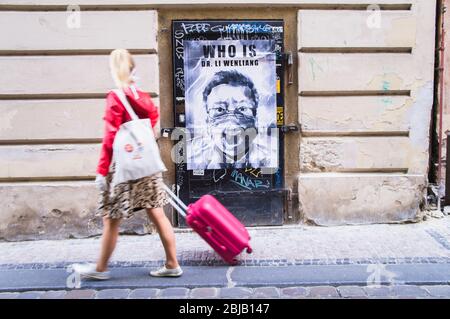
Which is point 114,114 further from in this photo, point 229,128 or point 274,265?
point 229,128

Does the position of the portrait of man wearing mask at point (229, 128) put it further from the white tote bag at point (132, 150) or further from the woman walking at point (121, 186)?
the white tote bag at point (132, 150)

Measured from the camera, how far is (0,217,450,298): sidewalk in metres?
4.05

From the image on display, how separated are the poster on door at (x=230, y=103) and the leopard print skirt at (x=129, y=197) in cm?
167

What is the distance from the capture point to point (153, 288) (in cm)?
412

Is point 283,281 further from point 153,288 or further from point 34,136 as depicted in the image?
point 34,136

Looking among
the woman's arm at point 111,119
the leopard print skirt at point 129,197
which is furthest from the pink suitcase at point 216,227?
the woman's arm at point 111,119

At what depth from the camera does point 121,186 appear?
4059 mm

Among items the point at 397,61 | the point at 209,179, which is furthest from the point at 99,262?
the point at 397,61

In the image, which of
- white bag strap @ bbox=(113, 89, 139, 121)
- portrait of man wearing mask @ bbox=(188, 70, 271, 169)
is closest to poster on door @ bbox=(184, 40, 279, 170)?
portrait of man wearing mask @ bbox=(188, 70, 271, 169)

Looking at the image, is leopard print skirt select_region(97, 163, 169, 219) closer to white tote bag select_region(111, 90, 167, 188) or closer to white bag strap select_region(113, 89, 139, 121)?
white tote bag select_region(111, 90, 167, 188)

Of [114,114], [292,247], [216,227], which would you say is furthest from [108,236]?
[292,247]

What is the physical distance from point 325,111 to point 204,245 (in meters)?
2.03

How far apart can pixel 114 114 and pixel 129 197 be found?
677 mm
